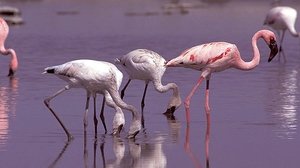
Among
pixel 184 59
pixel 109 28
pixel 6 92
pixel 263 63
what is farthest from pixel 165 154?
pixel 109 28

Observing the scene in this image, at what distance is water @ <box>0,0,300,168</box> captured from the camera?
961 centimetres

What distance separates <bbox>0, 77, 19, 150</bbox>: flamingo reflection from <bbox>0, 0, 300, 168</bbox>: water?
1cm

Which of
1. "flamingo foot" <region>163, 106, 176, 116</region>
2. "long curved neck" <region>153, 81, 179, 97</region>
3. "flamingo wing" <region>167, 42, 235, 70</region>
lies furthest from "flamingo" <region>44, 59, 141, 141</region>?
"long curved neck" <region>153, 81, 179, 97</region>

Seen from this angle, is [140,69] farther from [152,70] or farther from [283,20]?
[283,20]

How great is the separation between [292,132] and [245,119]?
1219mm

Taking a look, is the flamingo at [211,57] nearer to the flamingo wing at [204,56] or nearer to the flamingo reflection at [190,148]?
the flamingo wing at [204,56]

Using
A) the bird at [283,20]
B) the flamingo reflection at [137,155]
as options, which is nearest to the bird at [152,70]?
the flamingo reflection at [137,155]

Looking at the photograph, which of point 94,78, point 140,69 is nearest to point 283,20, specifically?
point 140,69

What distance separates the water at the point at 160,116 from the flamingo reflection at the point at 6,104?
1 centimetres

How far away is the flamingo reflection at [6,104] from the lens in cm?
1102

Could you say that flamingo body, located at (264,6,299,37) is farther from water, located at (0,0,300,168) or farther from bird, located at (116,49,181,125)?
bird, located at (116,49,181,125)

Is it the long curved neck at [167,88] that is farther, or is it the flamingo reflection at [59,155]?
the long curved neck at [167,88]

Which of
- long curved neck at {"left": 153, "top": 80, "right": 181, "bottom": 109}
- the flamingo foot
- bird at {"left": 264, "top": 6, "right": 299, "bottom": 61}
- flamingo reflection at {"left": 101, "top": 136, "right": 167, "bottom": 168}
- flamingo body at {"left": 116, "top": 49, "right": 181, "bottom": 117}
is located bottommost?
flamingo reflection at {"left": 101, "top": 136, "right": 167, "bottom": 168}

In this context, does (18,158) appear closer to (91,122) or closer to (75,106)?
(91,122)
